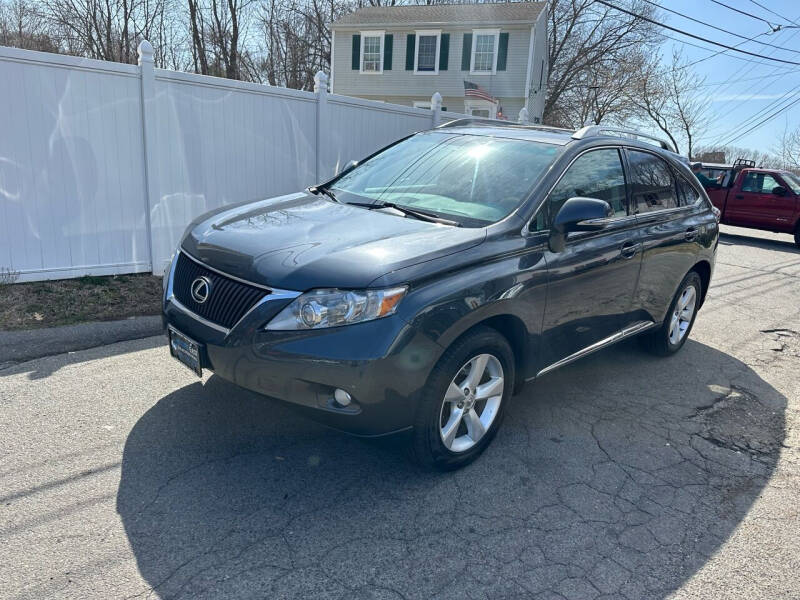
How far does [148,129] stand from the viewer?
6.51 metres

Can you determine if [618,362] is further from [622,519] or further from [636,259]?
[622,519]

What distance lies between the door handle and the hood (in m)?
1.43

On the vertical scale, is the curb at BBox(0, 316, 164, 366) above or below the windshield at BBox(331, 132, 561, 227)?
below

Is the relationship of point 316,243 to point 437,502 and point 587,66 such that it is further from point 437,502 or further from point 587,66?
point 587,66

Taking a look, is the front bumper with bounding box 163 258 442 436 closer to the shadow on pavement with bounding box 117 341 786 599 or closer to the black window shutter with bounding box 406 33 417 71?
the shadow on pavement with bounding box 117 341 786 599

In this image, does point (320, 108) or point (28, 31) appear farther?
point (28, 31)

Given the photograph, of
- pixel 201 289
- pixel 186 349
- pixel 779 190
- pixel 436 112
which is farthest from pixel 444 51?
pixel 186 349

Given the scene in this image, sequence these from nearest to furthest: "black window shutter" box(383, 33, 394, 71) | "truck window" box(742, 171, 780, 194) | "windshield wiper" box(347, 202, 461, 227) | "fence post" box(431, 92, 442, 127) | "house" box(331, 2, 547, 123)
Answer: "windshield wiper" box(347, 202, 461, 227) → "fence post" box(431, 92, 442, 127) → "truck window" box(742, 171, 780, 194) → "house" box(331, 2, 547, 123) → "black window shutter" box(383, 33, 394, 71)

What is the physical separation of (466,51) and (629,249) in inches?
995

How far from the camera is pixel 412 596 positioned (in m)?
2.44

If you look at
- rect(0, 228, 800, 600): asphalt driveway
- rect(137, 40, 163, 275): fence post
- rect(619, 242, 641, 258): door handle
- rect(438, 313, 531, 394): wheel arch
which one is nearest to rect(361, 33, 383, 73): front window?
rect(137, 40, 163, 275): fence post

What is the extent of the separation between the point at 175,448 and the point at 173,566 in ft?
3.19

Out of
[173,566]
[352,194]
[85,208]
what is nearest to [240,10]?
[85,208]

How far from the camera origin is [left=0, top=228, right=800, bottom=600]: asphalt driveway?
2531mm
